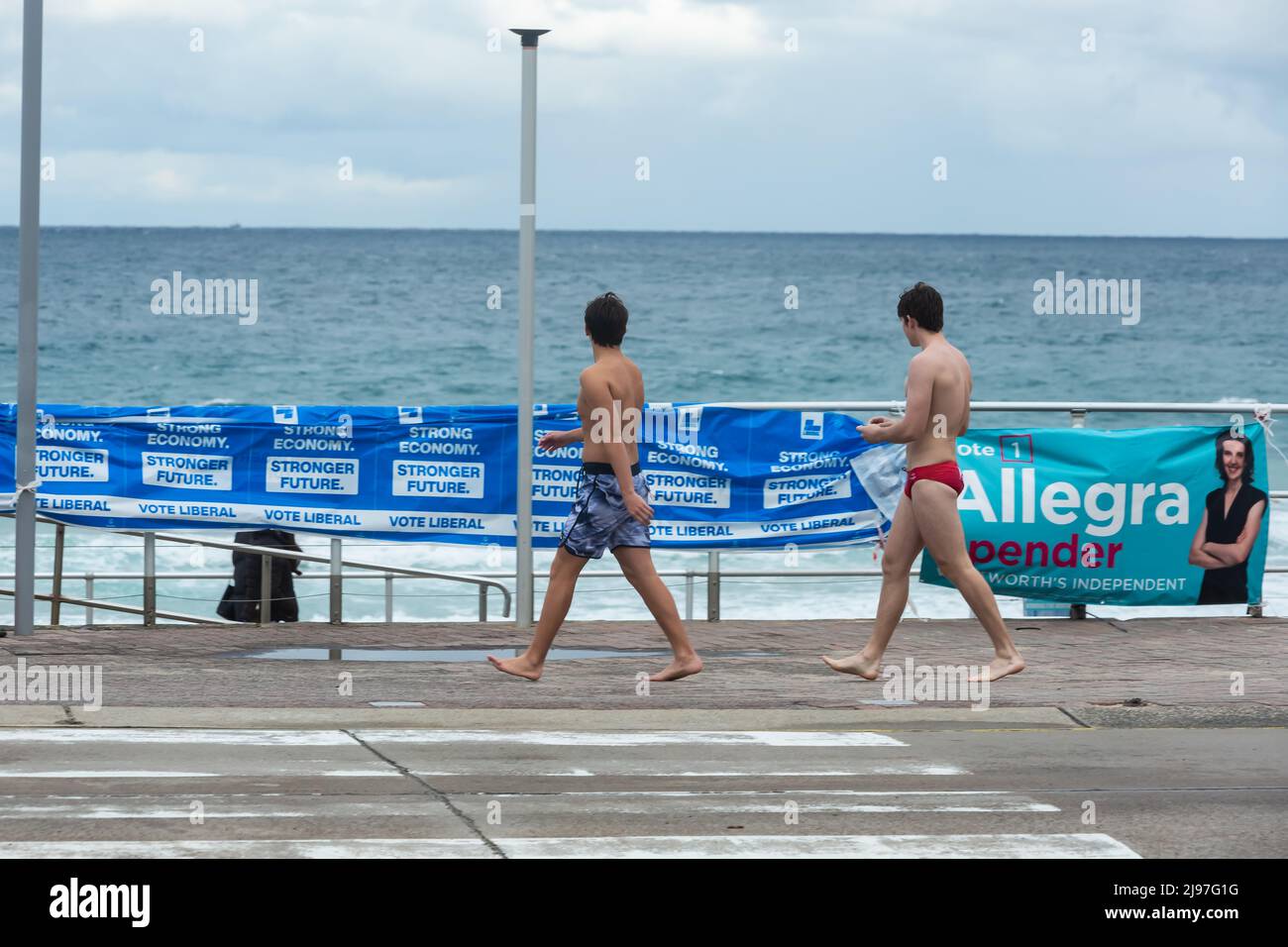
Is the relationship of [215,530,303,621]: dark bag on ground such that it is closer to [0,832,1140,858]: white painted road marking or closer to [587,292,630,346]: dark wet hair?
[587,292,630,346]: dark wet hair

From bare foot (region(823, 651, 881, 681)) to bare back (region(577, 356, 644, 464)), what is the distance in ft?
4.86

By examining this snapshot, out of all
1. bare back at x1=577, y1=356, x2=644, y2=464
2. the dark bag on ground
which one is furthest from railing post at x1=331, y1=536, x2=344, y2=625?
bare back at x1=577, y1=356, x2=644, y2=464

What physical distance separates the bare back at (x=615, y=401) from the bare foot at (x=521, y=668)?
107 centimetres

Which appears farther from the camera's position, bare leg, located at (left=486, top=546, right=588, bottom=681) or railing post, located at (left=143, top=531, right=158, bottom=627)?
railing post, located at (left=143, top=531, right=158, bottom=627)

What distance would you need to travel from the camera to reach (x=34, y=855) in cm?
530

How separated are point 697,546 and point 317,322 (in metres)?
62.9

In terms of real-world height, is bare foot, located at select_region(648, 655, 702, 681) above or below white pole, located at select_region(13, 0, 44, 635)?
below

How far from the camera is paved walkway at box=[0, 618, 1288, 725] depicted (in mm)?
8320

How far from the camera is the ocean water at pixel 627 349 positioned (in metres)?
20.9

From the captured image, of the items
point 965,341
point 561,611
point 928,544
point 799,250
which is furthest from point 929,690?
point 799,250

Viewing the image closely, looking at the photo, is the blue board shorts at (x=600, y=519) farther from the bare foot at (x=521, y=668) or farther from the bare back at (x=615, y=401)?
the bare foot at (x=521, y=668)
